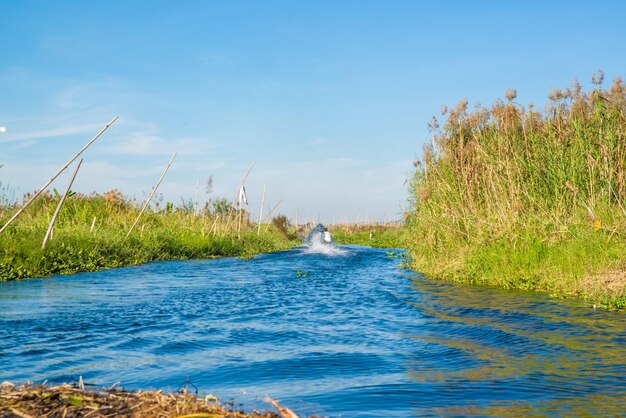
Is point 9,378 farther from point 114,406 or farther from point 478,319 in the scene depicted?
point 478,319

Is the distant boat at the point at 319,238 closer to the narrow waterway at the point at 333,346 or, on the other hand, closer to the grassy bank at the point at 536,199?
the grassy bank at the point at 536,199

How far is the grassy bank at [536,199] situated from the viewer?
1187 cm

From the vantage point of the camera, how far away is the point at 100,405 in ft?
13.5

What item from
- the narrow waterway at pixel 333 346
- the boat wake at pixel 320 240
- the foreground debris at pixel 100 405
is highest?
the boat wake at pixel 320 240

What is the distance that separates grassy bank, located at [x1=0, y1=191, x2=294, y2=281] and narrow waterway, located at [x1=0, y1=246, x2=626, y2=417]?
194cm

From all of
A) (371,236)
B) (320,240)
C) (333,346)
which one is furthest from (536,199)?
(371,236)

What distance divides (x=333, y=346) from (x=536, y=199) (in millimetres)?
7511

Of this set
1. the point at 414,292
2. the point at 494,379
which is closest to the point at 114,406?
the point at 494,379

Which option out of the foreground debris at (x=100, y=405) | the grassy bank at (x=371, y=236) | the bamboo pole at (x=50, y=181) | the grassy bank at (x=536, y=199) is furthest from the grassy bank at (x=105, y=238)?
the foreground debris at (x=100, y=405)

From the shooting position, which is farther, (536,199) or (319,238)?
(319,238)

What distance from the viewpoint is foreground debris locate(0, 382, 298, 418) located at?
3.89 meters

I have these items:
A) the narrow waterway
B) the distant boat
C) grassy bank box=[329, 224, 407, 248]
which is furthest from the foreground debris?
the distant boat

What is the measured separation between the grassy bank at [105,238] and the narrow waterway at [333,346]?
194 cm

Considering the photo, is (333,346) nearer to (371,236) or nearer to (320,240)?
(320,240)
